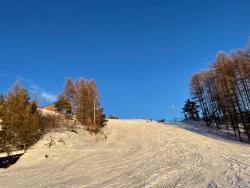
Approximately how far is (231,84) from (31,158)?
26.8 m

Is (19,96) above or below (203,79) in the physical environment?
below

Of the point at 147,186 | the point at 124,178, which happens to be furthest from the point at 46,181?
the point at 147,186

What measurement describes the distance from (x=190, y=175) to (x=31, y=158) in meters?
11.2

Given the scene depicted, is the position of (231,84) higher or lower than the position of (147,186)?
higher

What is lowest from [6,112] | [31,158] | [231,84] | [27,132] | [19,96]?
[31,158]

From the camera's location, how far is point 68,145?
19484 millimetres

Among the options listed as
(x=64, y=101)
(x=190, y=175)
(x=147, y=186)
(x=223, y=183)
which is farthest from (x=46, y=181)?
(x=64, y=101)

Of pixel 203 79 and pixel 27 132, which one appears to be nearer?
pixel 27 132

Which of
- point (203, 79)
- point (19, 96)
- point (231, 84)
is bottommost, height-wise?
point (19, 96)

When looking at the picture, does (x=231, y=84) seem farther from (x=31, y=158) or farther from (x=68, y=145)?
(x=31, y=158)

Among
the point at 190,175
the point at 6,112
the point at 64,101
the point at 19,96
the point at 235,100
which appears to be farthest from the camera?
the point at 64,101

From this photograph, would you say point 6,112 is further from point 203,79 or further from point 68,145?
point 203,79

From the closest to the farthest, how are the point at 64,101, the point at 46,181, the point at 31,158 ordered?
the point at 46,181
the point at 31,158
the point at 64,101

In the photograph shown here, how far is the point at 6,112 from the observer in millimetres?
16672
